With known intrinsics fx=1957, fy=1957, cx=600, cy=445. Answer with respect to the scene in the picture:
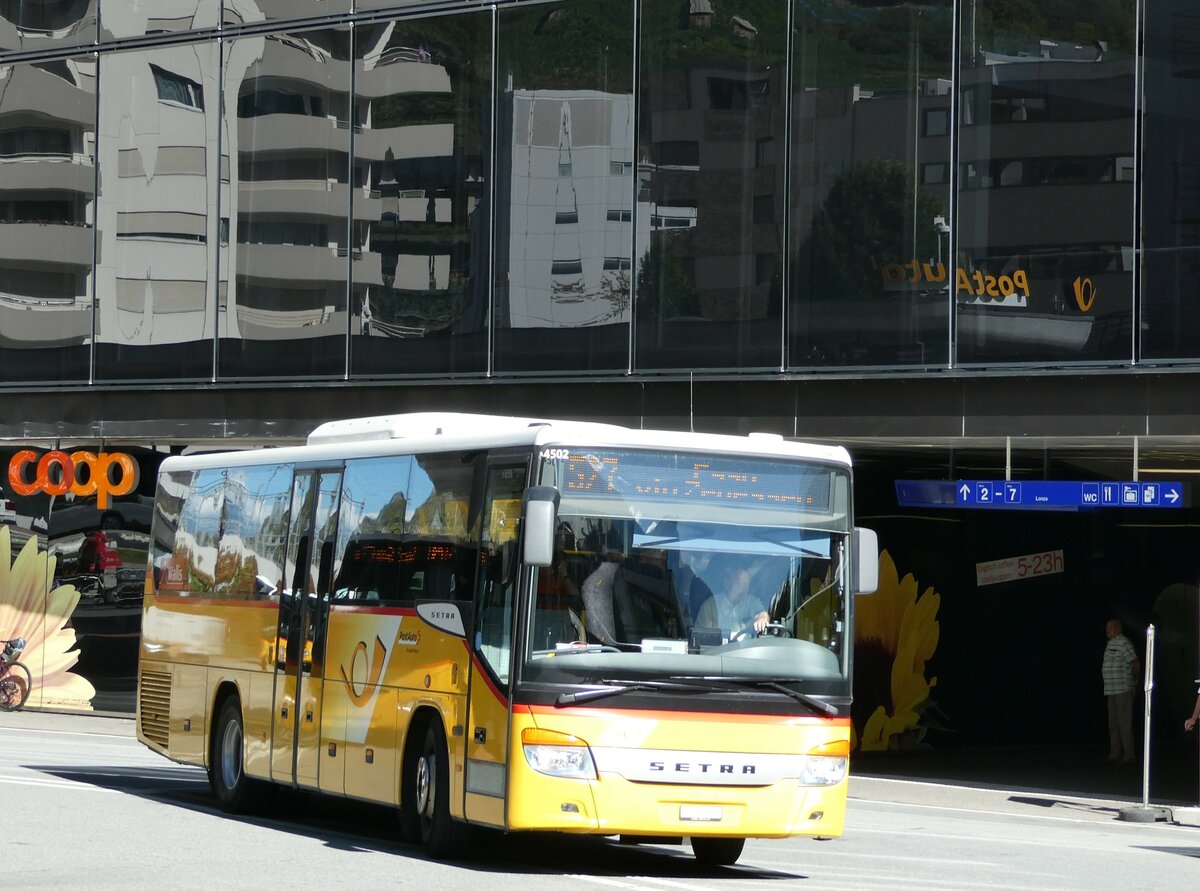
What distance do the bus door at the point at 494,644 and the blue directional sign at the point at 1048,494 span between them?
10363 mm

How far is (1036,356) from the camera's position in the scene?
20812 mm

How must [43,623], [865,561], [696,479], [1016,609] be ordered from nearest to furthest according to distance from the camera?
1. [696,479]
2. [865,561]
3. [1016,609]
4. [43,623]

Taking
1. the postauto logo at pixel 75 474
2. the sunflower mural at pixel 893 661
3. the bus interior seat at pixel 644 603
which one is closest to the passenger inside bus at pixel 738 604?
the bus interior seat at pixel 644 603

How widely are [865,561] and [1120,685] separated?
1430 centimetres

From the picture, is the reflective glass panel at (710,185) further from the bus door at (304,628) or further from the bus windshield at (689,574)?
the bus windshield at (689,574)

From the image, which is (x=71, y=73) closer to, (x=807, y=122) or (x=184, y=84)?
(x=184, y=84)

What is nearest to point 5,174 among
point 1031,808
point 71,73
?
point 71,73

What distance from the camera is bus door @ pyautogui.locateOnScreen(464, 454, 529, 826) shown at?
38.5 feet

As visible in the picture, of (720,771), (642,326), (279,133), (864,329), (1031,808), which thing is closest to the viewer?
(720,771)

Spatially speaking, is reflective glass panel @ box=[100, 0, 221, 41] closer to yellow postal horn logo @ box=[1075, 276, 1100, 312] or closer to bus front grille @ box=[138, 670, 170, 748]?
bus front grille @ box=[138, 670, 170, 748]

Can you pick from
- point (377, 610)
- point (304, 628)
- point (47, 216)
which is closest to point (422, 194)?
point (47, 216)

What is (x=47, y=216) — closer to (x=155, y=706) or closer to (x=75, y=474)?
(x=75, y=474)

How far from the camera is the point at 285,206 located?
2691 cm

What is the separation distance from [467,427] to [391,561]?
1069mm
